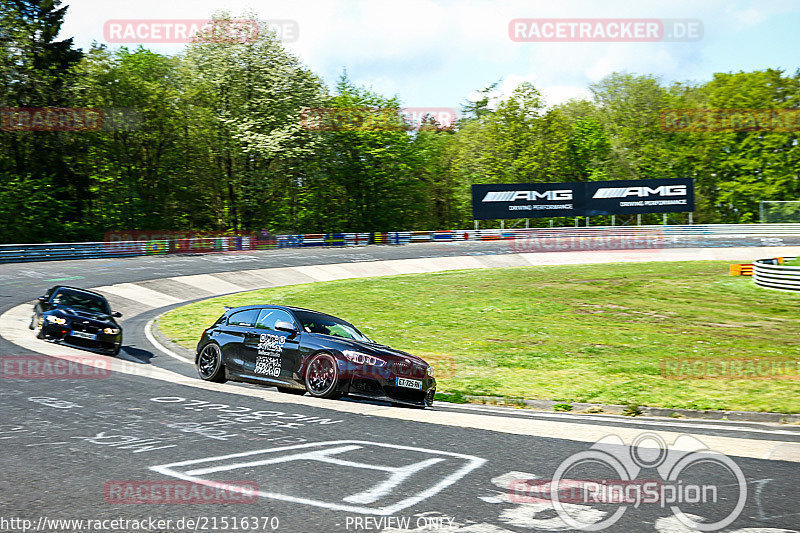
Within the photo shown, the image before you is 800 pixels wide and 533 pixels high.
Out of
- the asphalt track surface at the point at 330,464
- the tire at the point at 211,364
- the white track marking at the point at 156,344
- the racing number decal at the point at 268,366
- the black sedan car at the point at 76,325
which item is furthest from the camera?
the white track marking at the point at 156,344

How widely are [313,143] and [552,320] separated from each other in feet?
131

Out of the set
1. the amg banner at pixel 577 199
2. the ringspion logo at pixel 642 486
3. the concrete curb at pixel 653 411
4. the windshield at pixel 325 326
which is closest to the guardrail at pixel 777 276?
the concrete curb at pixel 653 411

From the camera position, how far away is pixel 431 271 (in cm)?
4300

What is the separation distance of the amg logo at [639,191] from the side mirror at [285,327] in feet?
165

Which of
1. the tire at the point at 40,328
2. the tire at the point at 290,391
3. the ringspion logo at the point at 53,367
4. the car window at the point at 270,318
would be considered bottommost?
the tire at the point at 290,391

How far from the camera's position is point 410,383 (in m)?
11.7

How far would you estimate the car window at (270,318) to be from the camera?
1273 cm

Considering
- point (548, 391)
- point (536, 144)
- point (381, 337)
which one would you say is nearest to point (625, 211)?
point (536, 144)

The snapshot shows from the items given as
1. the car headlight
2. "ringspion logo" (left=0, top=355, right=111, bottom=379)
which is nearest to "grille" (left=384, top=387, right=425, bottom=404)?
the car headlight

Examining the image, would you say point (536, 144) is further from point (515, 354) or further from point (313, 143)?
point (515, 354)

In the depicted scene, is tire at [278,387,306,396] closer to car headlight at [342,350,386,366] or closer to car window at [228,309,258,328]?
car window at [228,309,258,328]

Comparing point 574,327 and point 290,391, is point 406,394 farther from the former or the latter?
point 574,327

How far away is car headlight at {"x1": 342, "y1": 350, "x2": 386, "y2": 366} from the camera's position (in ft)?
37.5

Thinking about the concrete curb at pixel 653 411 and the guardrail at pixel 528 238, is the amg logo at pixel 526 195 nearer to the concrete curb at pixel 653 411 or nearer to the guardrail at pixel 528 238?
the guardrail at pixel 528 238
